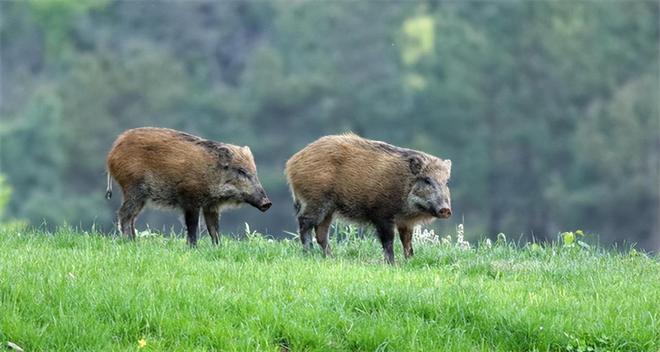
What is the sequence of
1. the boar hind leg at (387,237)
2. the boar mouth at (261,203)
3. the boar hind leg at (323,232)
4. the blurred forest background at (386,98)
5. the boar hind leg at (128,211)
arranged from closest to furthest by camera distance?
the boar hind leg at (387,237), the boar hind leg at (323,232), the boar hind leg at (128,211), the boar mouth at (261,203), the blurred forest background at (386,98)

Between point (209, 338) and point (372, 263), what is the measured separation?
2.89 metres

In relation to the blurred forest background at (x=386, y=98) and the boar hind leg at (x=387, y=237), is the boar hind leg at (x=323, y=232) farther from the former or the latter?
the blurred forest background at (x=386, y=98)

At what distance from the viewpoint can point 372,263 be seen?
1141 centimetres

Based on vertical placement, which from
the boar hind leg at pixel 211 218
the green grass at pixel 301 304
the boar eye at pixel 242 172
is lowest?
the green grass at pixel 301 304

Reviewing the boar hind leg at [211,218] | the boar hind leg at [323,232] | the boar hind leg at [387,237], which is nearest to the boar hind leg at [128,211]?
the boar hind leg at [211,218]

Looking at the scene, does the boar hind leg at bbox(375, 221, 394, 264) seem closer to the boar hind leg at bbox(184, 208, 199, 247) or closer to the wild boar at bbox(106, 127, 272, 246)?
the wild boar at bbox(106, 127, 272, 246)

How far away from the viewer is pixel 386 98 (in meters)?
64.6

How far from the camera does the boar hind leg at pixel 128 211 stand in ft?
40.5

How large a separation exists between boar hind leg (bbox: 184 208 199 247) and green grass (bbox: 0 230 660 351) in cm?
121

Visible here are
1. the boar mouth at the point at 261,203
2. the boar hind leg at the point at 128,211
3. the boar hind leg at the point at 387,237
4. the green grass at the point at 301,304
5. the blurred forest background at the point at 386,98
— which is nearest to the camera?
the green grass at the point at 301,304

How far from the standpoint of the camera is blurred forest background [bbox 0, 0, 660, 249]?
185 ft

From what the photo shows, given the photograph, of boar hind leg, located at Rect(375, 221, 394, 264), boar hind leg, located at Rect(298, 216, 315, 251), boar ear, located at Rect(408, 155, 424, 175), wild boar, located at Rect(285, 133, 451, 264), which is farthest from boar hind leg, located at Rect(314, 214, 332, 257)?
boar ear, located at Rect(408, 155, 424, 175)

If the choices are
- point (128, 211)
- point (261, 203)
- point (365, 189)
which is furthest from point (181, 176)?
point (365, 189)

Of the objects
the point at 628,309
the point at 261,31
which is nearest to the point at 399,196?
the point at 628,309
